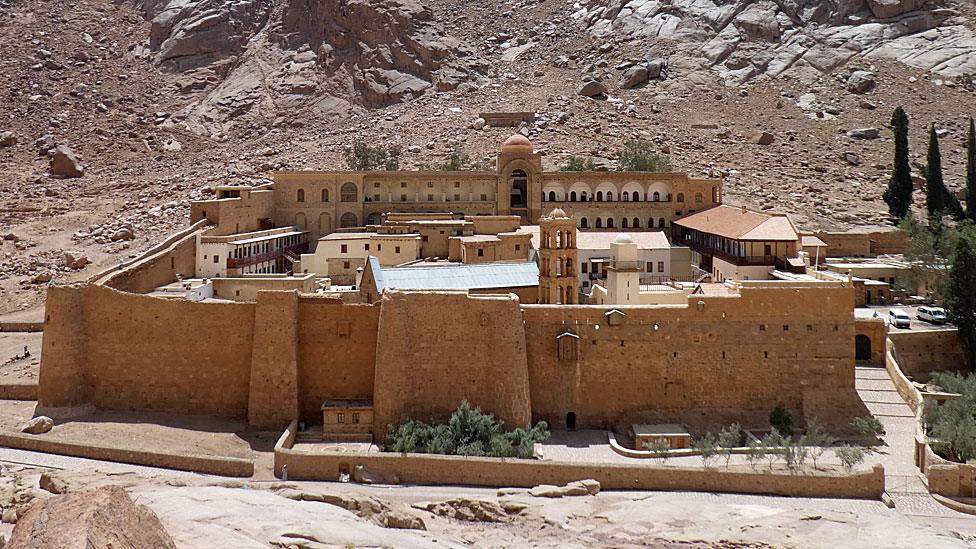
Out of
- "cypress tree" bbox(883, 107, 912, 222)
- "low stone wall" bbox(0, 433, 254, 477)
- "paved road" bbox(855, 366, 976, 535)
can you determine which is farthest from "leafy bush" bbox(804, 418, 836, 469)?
"cypress tree" bbox(883, 107, 912, 222)

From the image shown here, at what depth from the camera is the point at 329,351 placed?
27219 mm

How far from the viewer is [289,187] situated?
150 feet

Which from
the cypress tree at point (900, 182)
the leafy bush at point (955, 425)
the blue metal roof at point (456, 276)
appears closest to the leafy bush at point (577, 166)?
the cypress tree at point (900, 182)

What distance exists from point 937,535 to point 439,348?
41.3 ft

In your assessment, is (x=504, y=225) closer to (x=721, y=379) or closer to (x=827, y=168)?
(x=721, y=379)

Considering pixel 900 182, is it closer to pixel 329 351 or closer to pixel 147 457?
pixel 329 351

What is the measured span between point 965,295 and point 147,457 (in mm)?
25802

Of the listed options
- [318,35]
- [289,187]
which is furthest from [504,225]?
[318,35]

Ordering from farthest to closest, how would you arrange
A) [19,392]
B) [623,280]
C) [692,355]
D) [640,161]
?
[640,161], [623,280], [19,392], [692,355]

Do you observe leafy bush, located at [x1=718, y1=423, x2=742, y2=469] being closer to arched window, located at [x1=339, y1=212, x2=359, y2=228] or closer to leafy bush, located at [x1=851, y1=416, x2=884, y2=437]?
leafy bush, located at [x1=851, y1=416, x2=884, y2=437]

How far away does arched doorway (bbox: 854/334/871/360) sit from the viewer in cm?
3114

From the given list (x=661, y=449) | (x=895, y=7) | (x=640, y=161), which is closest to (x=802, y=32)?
(x=895, y=7)

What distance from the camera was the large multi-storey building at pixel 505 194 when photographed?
46.1 meters

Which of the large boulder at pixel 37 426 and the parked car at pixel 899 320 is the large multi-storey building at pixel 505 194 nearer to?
the parked car at pixel 899 320
